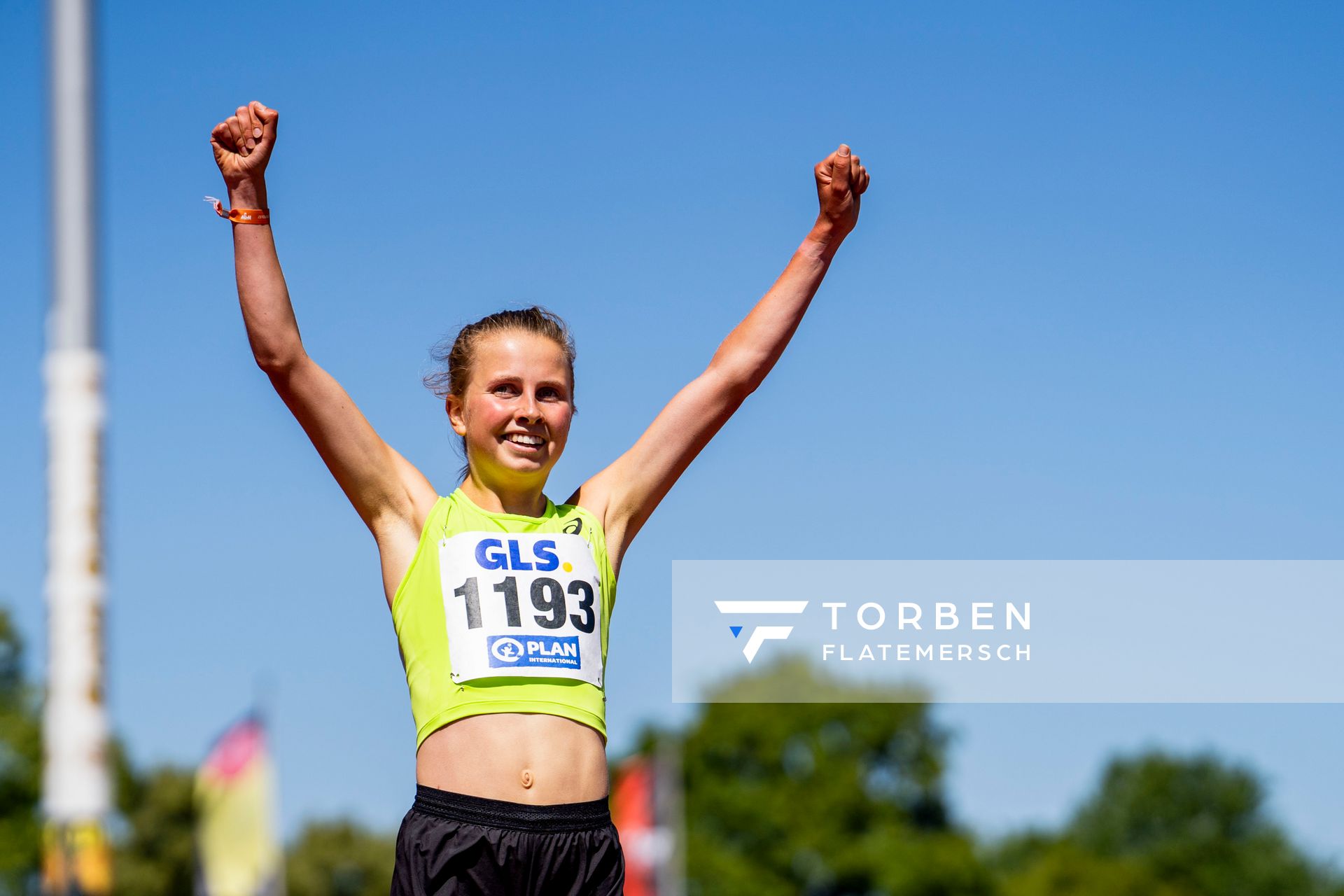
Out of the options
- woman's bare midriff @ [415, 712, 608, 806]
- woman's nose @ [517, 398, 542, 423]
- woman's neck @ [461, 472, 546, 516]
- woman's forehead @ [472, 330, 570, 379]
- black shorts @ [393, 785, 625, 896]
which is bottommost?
black shorts @ [393, 785, 625, 896]

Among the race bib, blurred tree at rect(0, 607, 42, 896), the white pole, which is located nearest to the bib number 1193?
the race bib

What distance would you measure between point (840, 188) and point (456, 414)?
1520 millimetres

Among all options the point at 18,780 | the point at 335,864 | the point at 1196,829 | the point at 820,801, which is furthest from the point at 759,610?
the point at 1196,829

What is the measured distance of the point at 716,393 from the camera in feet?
18.4

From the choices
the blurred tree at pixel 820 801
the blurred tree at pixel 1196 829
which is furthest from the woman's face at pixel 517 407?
the blurred tree at pixel 1196 829

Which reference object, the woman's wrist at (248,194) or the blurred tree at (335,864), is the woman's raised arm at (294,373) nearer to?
the woman's wrist at (248,194)

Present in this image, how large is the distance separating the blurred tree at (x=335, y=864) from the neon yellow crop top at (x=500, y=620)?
230 feet

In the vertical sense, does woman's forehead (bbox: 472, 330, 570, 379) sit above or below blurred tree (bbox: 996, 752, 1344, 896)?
below

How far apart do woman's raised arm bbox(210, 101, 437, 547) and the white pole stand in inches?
83.9

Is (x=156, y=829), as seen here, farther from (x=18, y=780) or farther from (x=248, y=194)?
(x=248, y=194)

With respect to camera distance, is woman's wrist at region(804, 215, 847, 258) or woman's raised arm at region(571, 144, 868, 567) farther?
woman's wrist at region(804, 215, 847, 258)

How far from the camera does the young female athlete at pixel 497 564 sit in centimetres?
489

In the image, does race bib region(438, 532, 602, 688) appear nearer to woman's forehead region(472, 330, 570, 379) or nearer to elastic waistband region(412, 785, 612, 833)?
elastic waistband region(412, 785, 612, 833)

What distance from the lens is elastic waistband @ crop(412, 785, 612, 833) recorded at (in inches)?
192
